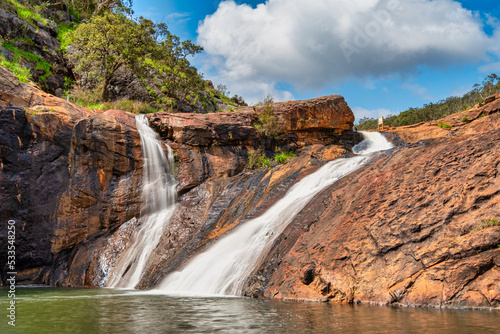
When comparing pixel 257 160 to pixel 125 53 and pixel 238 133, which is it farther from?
pixel 125 53

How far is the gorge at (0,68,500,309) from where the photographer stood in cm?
856

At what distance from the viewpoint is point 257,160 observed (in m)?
20.7

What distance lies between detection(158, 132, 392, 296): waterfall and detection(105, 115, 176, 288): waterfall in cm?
277

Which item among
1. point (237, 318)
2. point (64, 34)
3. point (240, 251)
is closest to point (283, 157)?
point (240, 251)

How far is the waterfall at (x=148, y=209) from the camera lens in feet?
47.6

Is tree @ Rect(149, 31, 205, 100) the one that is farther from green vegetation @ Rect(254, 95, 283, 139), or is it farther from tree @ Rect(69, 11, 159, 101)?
green vegetation @ Rect(254, 95, 283, 139)

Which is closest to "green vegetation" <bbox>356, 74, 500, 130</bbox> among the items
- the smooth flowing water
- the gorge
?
the gorge

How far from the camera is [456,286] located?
24.6 feet

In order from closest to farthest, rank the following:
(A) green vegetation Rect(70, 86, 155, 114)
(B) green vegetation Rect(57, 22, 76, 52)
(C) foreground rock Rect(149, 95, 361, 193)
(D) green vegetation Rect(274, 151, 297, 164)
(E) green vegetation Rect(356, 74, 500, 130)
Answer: (C) foreground rock Rect(149, 95, 361, 193)
(D) green vegetation Rect(274, 151, 297, 164)
(A) green vegetation Rect(70, 86, 155, 114)
(B) green vegetation Rect(57, 22, 76, 52)
(E) green vegetation Rect(356, 74, 500, 130)

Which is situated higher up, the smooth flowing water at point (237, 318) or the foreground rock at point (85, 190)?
the foreground rock at point (85, 190)

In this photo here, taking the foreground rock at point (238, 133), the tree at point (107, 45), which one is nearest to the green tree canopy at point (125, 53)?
the tree at point (107, 45)

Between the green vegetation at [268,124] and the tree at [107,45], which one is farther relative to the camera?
the tree at [107,45]

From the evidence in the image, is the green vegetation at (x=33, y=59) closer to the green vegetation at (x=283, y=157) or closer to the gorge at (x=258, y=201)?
the gorge at (x=258, y=201)

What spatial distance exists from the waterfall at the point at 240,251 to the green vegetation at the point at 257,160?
496cm
